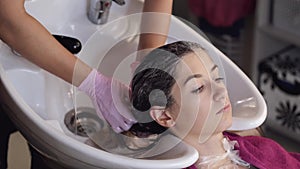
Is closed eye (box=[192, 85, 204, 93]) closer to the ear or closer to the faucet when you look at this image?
the ear

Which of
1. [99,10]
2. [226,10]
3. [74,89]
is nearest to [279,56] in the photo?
[226,10]

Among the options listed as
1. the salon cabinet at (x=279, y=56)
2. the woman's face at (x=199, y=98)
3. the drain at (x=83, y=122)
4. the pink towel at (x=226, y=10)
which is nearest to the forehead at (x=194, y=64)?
the woman's face at (x=199, y=98)

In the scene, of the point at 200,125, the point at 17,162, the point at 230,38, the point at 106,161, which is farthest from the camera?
the point at 230,38

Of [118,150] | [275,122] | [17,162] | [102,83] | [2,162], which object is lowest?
[275,122]

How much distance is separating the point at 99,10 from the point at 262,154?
0.46m

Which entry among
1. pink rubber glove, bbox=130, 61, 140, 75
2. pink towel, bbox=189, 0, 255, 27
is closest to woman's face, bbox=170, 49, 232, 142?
pink rubber glove, bbox=130, 61, 140, 75

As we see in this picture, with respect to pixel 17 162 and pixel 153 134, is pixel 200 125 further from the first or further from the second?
pixel 17 162

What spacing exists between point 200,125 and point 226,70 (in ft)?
0.64

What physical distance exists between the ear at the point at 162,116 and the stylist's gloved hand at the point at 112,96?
0.17 feet

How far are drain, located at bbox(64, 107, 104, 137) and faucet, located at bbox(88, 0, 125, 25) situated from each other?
0.22 meters

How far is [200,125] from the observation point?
45.9 inches

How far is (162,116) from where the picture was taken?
1.14 metres

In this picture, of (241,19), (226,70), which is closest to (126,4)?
(226,70)

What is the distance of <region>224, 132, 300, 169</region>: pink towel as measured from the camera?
123 centimetres
